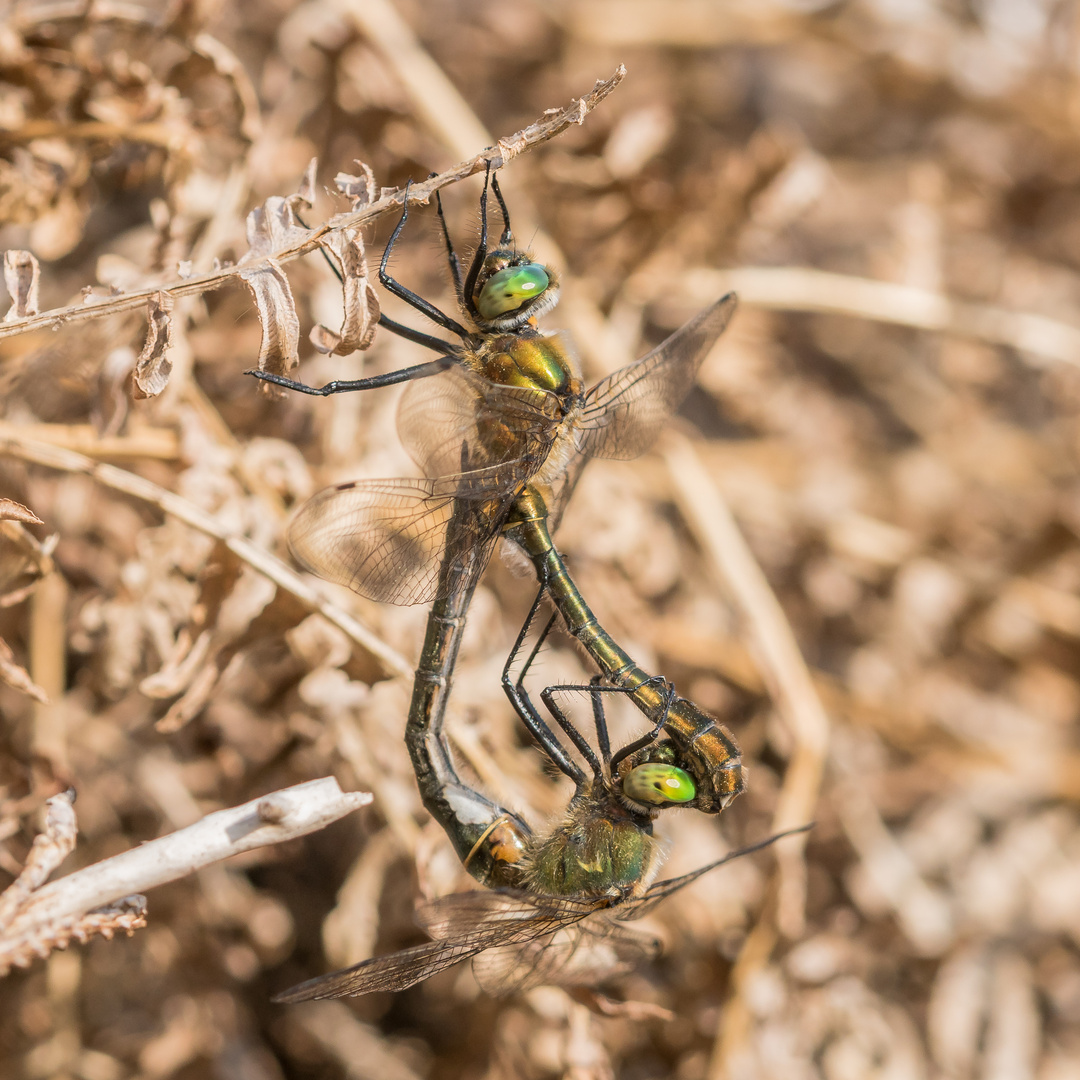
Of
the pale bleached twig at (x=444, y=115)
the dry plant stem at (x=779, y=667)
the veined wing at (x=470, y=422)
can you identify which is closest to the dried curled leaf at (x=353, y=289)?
the veined wing at (x=470, y=422)

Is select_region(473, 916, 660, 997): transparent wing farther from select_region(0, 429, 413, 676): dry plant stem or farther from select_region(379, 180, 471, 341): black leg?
select_region(379, 180, 471, 341): black leg

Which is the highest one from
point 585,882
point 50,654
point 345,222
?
point 345,222

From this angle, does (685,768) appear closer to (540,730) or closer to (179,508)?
(540,730)

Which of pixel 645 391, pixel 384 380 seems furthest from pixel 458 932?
pixel 645 391

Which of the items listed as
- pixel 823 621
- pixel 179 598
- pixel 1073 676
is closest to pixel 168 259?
pixel 179 598

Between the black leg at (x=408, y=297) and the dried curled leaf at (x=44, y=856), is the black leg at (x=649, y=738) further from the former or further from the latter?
the dried curled leaf at (x=44, y=856)

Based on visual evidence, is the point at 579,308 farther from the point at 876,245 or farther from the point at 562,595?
the point at 876,245

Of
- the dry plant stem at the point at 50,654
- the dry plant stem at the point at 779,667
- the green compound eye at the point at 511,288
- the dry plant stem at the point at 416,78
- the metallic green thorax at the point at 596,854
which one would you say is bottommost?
the dry plant stem at the point at 779,667
